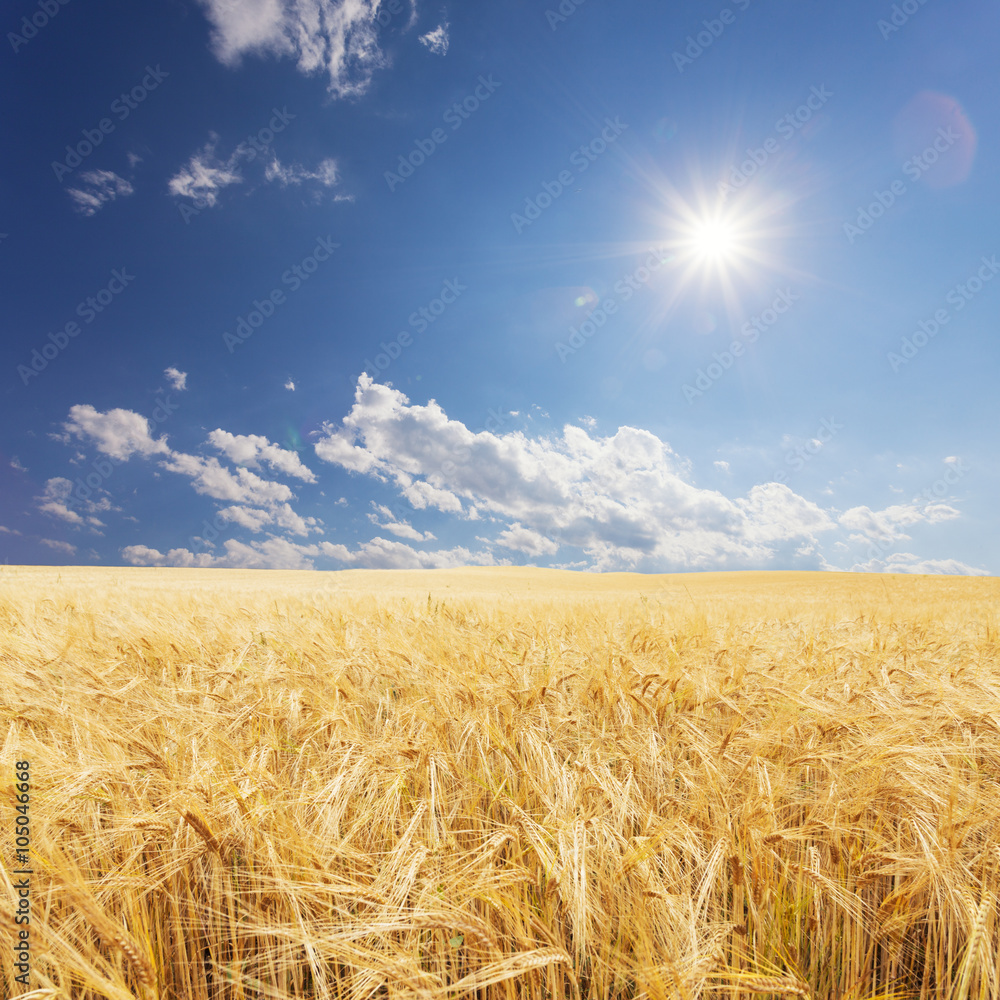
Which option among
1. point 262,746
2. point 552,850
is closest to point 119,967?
point 262,746

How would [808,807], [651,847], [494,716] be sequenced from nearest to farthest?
[651,847]
[808,807]
[494,716]

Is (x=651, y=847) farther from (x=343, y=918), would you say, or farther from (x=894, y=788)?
(x=894, y=788)

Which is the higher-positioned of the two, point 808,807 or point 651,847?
point 651,847

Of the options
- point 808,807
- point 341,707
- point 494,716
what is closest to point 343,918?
point 494,716

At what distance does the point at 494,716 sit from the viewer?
234cm

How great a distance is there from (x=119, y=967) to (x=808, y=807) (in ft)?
7.83

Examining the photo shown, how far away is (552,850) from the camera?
136 centimetres

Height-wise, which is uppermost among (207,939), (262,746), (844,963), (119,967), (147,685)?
(147,685)

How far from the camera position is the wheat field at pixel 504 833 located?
1176mm

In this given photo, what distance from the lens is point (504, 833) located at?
1.36 m

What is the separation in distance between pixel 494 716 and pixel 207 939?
1264mm

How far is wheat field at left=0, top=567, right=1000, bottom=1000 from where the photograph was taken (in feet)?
3.86

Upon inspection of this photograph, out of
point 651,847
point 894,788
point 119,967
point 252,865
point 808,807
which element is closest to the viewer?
point 119,967

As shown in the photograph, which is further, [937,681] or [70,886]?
[937,681]
